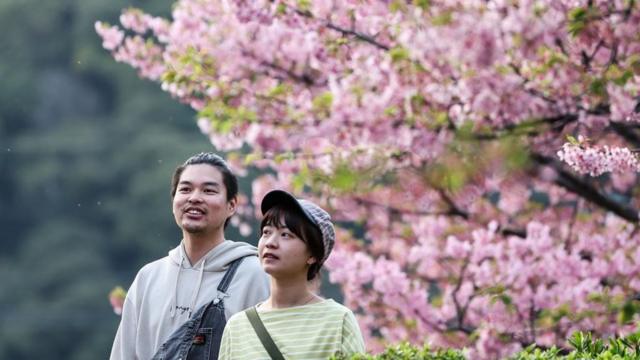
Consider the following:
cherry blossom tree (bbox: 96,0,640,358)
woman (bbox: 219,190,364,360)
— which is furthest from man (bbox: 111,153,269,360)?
cherry blossom tree (bbox: 96,0,640,358)

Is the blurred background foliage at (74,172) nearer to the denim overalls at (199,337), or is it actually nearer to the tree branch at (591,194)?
the tree branch at (591,194)

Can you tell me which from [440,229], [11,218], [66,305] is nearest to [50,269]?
[66,305]

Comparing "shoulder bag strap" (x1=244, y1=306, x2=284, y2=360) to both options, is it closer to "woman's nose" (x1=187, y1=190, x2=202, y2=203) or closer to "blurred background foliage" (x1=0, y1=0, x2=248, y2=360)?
"woman's nose" (x1=187, y1=190, x2=202, y2=203)

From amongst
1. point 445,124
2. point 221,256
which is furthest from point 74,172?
point 221,256

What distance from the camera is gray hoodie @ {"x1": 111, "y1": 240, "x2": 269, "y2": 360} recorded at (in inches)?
151

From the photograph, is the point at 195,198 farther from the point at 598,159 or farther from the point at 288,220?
the point at 598,159

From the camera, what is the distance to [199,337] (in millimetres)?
3746

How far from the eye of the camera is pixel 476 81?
220 inches

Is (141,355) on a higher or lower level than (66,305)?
higher

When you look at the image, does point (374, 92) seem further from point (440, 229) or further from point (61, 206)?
point (61, 206)

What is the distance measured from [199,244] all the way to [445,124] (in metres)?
2.07

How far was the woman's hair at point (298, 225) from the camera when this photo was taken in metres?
3.46

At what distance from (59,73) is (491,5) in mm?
37548

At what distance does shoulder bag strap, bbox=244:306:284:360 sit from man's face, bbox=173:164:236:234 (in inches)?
17.7
